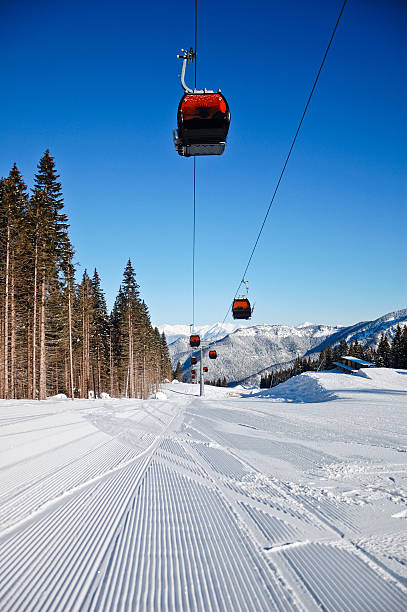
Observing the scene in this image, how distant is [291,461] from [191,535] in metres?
2.55

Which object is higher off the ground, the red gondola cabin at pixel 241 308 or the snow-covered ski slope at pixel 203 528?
the red gondola cabin at pixel 241 308

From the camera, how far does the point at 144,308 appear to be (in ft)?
192

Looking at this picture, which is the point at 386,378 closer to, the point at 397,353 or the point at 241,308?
the point at 241,308

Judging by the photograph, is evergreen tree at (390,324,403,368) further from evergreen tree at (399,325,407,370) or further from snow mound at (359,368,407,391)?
snow mound at (359,368,407,391)

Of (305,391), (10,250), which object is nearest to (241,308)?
(305,391)

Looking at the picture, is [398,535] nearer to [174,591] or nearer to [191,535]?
[191,535]

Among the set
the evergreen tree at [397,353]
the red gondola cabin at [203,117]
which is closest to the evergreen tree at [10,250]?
the red gondola cabin at [203,117]

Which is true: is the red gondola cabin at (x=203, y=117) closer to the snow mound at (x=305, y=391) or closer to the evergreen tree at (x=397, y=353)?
the snow mound at (x=305, y=391)

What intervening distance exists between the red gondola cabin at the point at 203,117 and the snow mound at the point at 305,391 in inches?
562

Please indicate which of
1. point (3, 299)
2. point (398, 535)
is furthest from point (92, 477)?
point (3, 299)

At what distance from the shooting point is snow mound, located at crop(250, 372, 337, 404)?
58.5 ft

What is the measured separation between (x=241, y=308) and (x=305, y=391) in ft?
24.0

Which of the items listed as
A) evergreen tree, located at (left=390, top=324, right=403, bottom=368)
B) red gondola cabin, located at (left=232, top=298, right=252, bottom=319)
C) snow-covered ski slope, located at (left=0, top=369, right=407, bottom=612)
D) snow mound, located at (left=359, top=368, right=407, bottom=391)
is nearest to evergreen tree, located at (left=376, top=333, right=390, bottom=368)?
evergreen tree, located at (left=390, top=324, right=403, bottom=368)

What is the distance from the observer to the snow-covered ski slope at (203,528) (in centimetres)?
169
